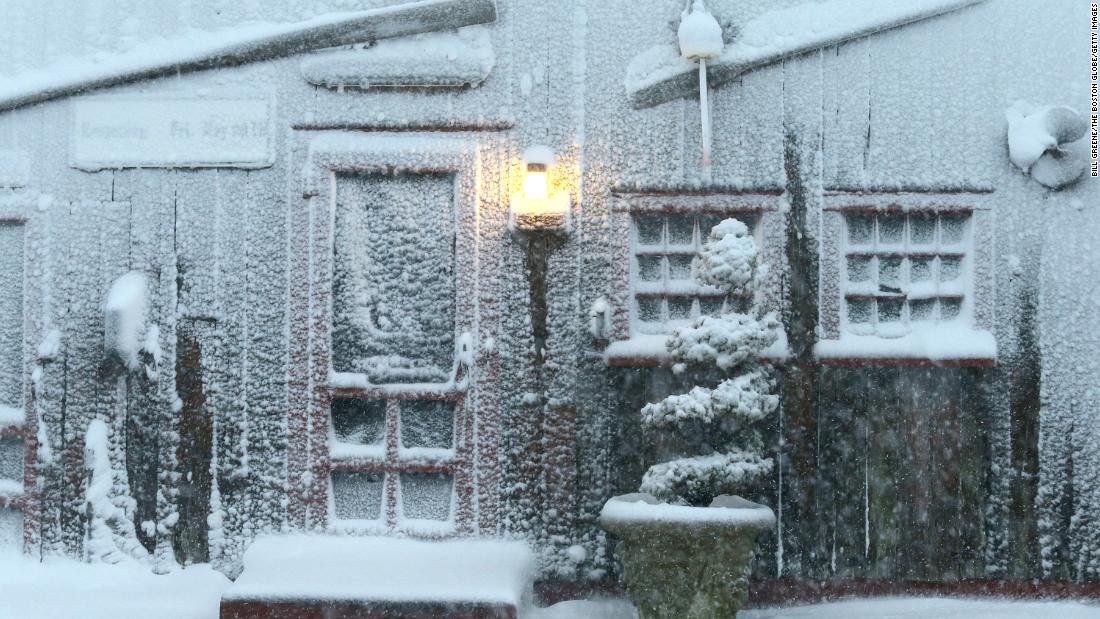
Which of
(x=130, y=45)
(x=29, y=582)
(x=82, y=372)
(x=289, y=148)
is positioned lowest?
(x=29, y=582)

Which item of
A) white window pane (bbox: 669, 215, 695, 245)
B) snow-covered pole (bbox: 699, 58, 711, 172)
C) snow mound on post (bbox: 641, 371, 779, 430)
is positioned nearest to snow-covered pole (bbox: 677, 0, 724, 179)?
snow-covered pole (bbox: 699, 58, 711, 172)

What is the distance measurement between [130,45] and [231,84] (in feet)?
2.00

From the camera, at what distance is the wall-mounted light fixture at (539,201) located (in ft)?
20.8

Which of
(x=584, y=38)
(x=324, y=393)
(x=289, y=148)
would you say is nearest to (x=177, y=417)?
(x=324, y=393)

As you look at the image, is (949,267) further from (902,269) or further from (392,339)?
(392,339)

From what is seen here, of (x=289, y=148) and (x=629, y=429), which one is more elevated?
(x=289, y=148)

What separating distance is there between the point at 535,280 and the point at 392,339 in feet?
2.78

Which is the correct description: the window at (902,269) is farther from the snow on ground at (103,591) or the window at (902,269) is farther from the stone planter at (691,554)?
the snow on ground at (103,591)

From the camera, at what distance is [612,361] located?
251 inches

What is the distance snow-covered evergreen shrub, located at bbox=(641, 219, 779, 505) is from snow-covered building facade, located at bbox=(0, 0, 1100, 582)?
0.57m

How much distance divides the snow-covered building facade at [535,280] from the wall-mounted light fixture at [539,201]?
0.02 meters

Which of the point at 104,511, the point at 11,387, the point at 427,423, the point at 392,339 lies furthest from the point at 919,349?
the point at 11,387

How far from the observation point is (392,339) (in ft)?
21.4

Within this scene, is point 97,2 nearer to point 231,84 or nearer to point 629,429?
point 231,84
